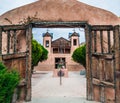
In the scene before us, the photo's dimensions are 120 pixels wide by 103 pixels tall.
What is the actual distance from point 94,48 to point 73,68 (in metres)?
34.5

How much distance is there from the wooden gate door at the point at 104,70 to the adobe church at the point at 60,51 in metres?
33.9

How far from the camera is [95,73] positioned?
812 centimetres

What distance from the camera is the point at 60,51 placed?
4922cm

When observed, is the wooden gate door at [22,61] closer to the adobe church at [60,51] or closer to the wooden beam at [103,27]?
the wooden beam at [103,27]

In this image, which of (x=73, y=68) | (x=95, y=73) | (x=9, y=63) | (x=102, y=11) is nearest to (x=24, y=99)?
(x=9, y=63)

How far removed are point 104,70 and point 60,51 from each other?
41434 millimetres

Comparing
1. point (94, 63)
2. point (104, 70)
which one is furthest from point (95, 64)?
point (104, 70)

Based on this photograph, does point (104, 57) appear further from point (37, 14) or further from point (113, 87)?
point (37, 14)

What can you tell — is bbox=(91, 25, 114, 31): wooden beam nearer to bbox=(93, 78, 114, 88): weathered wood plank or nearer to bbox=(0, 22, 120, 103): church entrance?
bbox=(0, 22, 120, 103): church entrance

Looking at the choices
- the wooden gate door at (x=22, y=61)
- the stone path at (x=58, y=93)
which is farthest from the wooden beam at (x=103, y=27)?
the stone path at (x=58, y=93)

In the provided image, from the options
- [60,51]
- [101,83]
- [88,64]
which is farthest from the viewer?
[60,51]

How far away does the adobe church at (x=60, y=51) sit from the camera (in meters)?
42.8

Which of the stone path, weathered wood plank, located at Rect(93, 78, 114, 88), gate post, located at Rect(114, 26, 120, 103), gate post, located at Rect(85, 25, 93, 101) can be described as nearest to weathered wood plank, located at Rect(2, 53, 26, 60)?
the stone path

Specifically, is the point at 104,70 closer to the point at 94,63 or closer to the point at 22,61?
the point at 94,63
